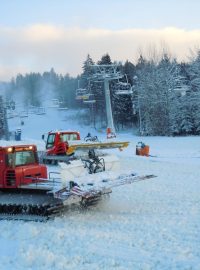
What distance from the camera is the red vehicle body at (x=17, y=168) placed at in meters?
13.6

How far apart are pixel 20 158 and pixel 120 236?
16.5ft

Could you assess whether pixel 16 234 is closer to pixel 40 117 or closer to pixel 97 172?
pixel 97 172

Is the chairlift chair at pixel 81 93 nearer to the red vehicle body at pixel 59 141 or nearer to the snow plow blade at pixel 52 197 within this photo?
the red vehicle body at pixel 59 141

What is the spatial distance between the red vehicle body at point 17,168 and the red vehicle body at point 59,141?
1127cm

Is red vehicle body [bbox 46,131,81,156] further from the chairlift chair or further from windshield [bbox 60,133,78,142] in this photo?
the chairlift chair

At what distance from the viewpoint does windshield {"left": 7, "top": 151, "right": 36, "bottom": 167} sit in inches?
544

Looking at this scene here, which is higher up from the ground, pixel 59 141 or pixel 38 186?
pixel 59 141

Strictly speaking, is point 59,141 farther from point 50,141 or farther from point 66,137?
point 50,141

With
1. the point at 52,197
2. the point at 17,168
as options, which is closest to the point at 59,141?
the point at 17,168

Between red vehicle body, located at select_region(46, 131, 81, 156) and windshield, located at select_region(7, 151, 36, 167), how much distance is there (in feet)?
36.3

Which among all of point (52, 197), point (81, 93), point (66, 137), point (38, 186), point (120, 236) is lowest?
point (120, 236)

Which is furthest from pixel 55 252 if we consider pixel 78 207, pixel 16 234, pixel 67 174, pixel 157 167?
pixel 157 167

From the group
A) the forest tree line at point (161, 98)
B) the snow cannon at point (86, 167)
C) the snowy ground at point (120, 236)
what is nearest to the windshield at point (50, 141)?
the snowy ground at point (120, 236)

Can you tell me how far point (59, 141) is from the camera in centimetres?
2589
